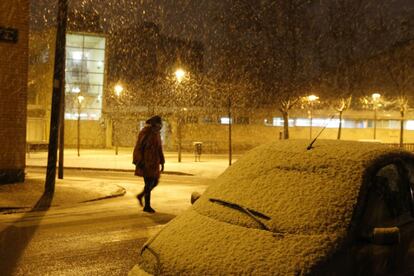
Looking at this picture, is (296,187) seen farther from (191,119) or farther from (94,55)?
(94,55)

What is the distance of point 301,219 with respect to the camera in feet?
12.9

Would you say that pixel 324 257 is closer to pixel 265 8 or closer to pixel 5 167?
pixel 5 167

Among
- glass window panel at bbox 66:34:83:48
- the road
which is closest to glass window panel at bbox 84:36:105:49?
glass window panel at bbox 66:34:83:48

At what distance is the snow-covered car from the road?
8.03 ft

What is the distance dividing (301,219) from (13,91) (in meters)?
11.5

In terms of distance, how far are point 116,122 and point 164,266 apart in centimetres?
4503

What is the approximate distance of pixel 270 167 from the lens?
464 centimetres

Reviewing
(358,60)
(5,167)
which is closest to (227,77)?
(358,60)

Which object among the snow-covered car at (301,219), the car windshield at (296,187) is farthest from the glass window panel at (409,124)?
the car windshield at (296,187)

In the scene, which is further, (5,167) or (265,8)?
(265,8)

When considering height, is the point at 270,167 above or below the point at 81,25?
below

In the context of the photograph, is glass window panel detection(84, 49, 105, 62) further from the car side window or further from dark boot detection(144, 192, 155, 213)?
the car side window

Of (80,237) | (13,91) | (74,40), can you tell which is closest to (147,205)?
(80,237)

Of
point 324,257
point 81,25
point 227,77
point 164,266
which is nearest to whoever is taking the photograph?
point 324,257
